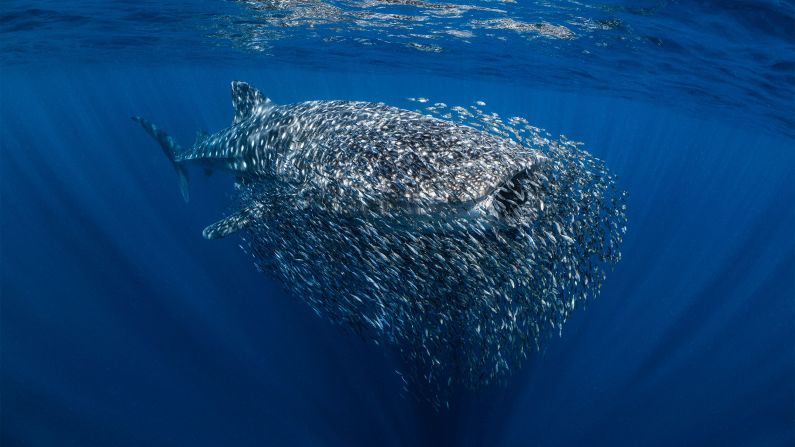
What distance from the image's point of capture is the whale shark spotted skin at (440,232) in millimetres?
4566

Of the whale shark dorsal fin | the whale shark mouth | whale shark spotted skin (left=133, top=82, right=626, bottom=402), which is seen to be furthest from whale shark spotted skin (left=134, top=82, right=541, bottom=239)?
the whale shark dorsal fin

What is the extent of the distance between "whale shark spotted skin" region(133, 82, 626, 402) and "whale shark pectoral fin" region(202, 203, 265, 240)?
46 millimetres

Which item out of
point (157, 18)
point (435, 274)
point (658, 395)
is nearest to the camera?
point (435, 274)

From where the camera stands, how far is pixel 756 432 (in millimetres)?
11719

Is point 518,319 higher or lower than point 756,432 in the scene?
higher

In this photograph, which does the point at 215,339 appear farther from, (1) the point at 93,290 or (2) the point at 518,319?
(2) the point at 518,319

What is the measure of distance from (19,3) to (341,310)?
13.8 metres

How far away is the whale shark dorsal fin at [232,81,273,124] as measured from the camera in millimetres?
8773

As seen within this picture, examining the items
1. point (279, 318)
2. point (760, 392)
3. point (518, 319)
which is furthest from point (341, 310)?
point (760, 392)

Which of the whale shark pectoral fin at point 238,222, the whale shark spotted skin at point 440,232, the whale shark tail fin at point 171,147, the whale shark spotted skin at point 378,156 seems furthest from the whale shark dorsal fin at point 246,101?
the whale shark tail fin at point 171,147

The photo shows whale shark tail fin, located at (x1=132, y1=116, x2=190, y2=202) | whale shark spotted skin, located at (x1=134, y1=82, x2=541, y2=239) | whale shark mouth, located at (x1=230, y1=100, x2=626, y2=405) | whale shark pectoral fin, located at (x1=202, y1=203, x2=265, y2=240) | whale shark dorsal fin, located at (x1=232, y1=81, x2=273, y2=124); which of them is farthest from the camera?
whale shark tail fin, located at (x1=132, y1=116, x2=190, y2=202)

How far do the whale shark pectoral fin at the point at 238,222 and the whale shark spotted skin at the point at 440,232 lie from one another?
46mm

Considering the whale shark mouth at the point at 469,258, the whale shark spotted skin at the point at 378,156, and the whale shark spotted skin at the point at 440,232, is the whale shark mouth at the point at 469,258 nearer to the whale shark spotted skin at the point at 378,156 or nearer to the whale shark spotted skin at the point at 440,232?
the whale shark spotted skin at the point at 440,232

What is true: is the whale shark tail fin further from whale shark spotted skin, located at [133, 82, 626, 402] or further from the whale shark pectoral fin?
whale shark spotted skin, located at [133, 82, 626, 402]
